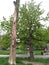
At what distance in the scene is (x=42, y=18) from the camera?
84.4 ft

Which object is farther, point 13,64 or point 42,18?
→ point 42,18

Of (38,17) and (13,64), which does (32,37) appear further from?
(13,64)

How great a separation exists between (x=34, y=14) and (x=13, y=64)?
674cm

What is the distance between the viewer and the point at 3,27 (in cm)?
2605

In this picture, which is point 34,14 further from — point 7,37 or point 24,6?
point 7,37

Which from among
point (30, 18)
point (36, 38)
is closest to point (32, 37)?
point (36, 38)

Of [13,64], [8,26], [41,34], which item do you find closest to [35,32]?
[41,34]

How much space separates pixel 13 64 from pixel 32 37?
6358 millimetres

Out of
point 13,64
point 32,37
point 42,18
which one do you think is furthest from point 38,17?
point 13,64

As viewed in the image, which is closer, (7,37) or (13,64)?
(13,64)

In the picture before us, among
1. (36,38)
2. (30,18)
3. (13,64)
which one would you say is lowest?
(13,64)

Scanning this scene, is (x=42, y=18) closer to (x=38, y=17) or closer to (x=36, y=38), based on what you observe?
(x=38, y=17)

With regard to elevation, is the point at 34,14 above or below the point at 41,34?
above

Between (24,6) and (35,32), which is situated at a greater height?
(24,6)
